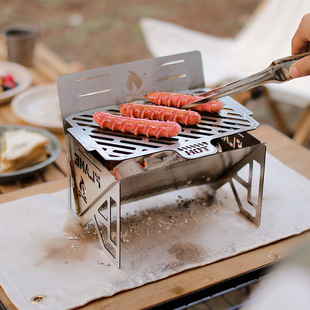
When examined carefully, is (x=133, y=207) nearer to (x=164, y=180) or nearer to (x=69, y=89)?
(x=164, y=180)

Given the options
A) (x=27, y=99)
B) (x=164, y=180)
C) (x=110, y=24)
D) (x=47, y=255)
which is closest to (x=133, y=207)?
(x=164, y=180)

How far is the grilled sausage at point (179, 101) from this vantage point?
4.02 ft

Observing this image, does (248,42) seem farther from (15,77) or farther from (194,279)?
(194,279)

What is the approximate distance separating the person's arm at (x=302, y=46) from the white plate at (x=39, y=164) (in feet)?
2.91

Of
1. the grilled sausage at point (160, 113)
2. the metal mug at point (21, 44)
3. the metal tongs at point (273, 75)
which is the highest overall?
the metal tongs at point (273, 75)

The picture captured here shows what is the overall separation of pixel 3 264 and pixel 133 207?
1.36ft

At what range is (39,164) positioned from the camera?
5.16 ft

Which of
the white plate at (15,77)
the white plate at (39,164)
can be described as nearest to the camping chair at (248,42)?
the white plate at (15,77)

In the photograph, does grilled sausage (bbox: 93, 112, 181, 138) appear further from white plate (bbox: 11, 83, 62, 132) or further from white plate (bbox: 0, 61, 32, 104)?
white plate (bbox: 0, 61, 32, 104)

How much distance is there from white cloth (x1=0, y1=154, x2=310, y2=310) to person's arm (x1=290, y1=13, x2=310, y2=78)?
0.44 m

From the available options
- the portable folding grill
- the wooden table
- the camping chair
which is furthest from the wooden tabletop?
the camping chair

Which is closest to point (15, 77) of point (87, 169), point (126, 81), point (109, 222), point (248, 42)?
point (126, 81)

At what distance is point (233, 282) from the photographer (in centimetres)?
110

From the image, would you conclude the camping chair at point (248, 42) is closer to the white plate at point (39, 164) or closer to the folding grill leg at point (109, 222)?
the white plate at point (39, 164)
